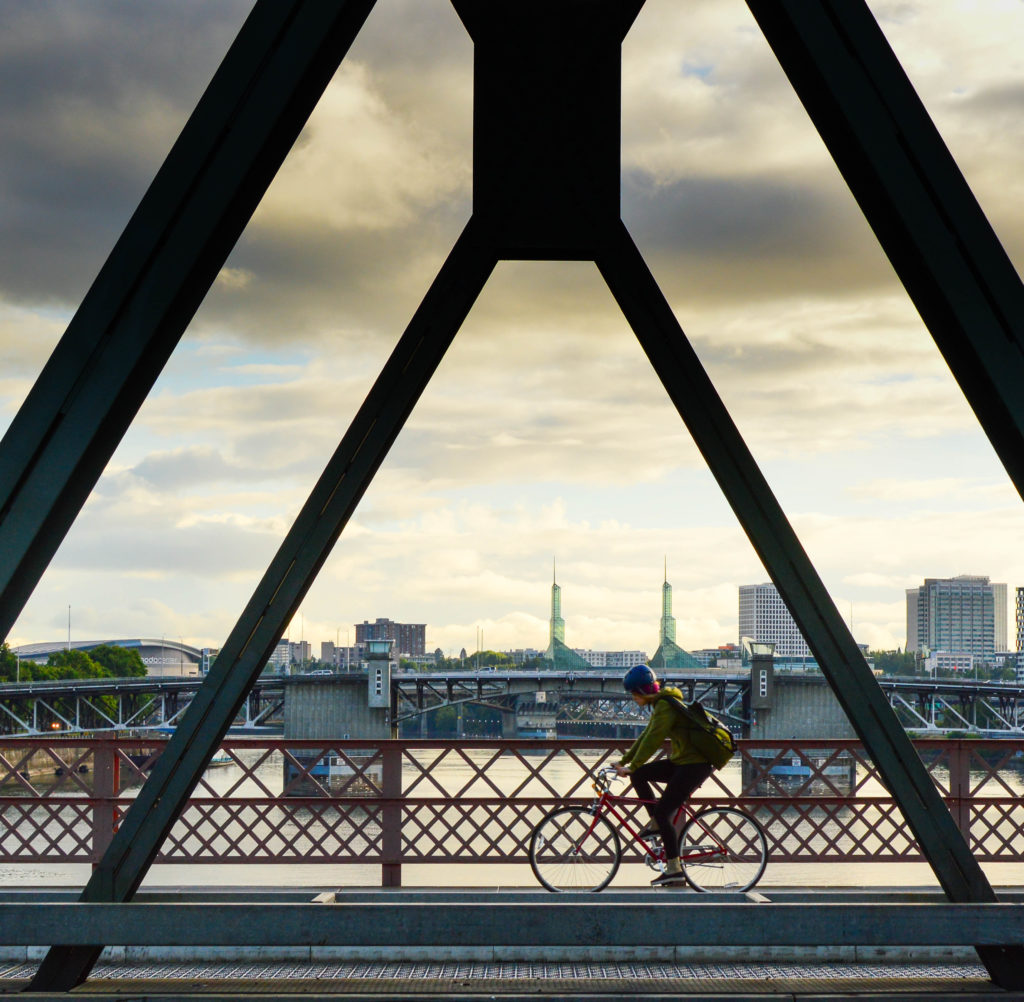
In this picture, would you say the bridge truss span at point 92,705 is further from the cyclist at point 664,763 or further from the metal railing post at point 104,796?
the cyclist at point 664,763

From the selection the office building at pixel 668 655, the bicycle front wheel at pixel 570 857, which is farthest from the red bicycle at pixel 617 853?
the office building at pixel 668 655

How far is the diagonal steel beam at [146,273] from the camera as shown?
11.3 ft

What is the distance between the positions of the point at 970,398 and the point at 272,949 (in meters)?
4.72

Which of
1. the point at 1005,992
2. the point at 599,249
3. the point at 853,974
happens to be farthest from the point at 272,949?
the point at 599,249

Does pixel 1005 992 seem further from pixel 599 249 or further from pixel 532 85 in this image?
pixel 532 85

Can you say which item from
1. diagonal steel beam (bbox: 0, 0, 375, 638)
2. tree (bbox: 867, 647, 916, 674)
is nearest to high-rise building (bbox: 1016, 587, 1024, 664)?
tree (bbox: 867, 647, 916, 674)

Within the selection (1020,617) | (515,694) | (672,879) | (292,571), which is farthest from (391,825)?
(1020,617)

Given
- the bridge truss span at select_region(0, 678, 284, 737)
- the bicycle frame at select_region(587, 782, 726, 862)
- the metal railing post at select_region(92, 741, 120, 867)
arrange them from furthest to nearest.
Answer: the bridge truss span at select_region(0, 678, 284, 737)
the metal railing post at select_region(92, 741, 120, 867)
the bicycle frame at select_region(587, 782, 726, 862)

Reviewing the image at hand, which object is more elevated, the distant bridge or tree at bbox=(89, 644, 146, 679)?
the distant bridge

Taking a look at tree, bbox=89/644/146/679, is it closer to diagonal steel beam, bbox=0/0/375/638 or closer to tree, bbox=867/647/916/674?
tree, bbox=867/647/916/674

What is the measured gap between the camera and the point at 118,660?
11556cm

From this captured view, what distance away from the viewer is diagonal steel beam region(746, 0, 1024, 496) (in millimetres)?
3381

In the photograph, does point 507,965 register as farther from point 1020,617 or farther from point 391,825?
point 1020,617

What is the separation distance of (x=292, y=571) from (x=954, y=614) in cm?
19514
